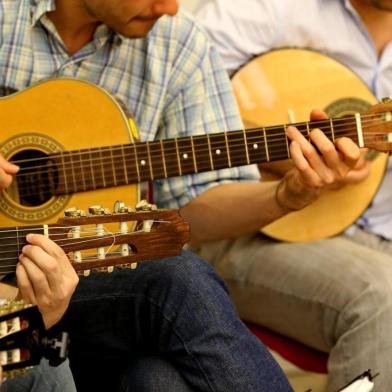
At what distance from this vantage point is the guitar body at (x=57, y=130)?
1637 mm

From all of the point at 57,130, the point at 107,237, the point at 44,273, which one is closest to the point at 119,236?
the point at 107,237

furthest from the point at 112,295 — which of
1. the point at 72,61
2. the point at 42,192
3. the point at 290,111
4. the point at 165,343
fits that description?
the point at 290,111

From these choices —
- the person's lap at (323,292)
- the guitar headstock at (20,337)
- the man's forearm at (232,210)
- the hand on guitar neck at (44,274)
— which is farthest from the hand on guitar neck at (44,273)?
the person's lap at (323,292)

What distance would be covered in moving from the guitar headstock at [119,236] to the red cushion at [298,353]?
656 millimetres

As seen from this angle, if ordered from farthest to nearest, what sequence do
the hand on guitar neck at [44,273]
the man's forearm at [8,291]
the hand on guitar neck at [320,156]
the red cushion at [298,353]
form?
the red cushion at [298,353], the hand on guitar neck at [320,156], the man's forearm at [8,291], the hand on guitar neck at [44,273]

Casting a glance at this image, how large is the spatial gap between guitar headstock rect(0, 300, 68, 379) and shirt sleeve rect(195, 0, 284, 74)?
3.43 feet

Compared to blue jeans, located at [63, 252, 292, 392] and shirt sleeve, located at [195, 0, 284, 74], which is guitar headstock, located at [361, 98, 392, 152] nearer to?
blue jeans, located at [63, 252, 292, 392]

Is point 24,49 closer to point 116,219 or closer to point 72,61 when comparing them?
point 72,61

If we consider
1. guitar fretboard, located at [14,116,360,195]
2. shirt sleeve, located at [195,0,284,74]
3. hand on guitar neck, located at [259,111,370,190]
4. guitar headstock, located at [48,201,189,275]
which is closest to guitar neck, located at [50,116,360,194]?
guitar fretboard, located at [14,116,360,195]

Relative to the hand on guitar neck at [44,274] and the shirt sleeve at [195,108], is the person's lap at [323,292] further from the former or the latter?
the hand on guitar neck at [44,274]

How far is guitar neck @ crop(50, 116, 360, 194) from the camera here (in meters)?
1.66

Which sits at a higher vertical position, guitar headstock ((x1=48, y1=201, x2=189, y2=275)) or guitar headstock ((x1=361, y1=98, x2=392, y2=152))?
guitar headstock ((x1=361, y1=98, x2=392, y2=152))

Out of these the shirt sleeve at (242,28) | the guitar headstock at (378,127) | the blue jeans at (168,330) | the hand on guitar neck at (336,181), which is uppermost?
the shirt sleeve at (242,28)

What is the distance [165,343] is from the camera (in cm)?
153
